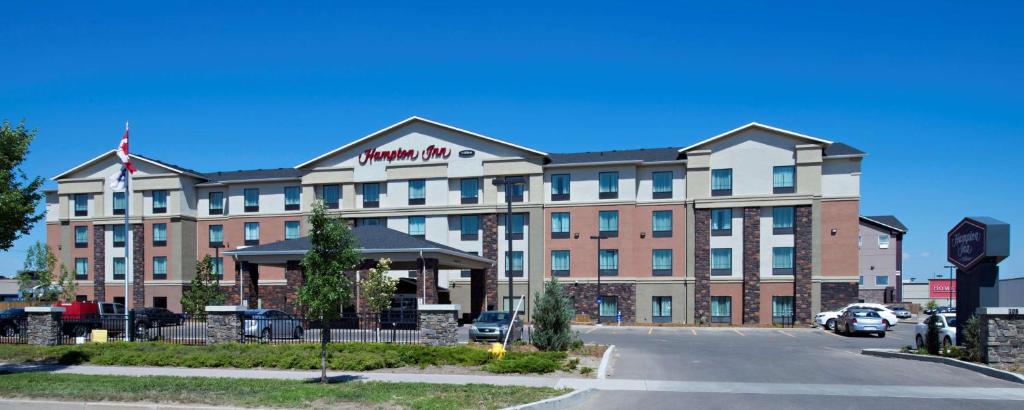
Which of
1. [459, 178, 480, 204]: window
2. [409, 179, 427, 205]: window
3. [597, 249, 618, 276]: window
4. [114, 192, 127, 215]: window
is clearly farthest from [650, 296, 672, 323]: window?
[114, 192, 127, 215]: window

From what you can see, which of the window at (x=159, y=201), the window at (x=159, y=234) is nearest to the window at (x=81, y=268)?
the window at (x=159, y=234)

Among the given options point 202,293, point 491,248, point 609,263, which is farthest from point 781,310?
point 202,293

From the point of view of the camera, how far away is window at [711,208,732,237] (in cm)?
5447

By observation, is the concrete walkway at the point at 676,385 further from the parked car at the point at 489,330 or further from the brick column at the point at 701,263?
the brick column at the point at 701,263

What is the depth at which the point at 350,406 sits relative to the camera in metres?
14.5

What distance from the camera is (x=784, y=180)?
53469mm

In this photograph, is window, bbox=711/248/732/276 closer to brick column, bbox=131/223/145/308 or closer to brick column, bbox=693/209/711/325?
brick column, bbox=693/209/711/325

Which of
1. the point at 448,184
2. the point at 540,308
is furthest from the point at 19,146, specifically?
the point at 448,184

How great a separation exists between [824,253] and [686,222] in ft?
30.3

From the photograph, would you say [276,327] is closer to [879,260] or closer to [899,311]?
[899,311]

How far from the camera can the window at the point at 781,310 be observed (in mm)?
53281

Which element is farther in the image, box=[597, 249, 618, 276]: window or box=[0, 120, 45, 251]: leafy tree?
box=[597, 249, 618, 276]: window

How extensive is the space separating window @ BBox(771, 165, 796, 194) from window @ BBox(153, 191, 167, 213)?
46.7 metres

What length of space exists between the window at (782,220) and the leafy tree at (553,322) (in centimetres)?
3276
